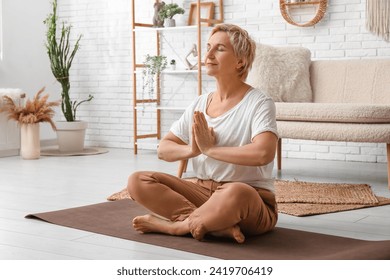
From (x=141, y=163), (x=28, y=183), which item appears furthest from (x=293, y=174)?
(x=28, y=183)

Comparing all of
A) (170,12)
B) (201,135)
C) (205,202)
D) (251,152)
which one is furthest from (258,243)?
(170,12)

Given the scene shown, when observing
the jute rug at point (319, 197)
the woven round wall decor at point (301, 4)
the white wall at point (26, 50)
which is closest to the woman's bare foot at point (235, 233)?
the jute rug at point (319, 197)

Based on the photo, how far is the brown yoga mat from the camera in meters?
2.23

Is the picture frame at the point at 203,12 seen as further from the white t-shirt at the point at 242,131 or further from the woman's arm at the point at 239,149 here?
the woman's arm at the point at 239,149

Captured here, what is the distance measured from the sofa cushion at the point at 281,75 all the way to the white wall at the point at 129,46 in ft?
2.00

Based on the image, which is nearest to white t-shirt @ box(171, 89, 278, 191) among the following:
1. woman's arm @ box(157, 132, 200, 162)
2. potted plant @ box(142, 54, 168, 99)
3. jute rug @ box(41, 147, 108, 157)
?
woman's arm @ box(157, 132, 200, 162)

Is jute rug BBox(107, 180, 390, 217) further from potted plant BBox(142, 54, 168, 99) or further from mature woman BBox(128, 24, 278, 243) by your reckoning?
potted plant BBox(142, 54, 168, 99)

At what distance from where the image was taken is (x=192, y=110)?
262 centimetres

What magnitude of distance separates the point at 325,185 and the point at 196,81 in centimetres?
234

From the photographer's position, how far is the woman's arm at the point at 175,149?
2438 mm

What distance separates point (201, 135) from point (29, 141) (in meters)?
3.51

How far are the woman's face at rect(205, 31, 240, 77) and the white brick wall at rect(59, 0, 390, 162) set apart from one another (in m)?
2.87

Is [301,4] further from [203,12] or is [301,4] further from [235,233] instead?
[235,233]

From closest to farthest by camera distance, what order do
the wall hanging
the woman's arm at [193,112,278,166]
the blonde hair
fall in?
the woman's arm at [193,112,278,166]
the blonde hair
the wall hanging
